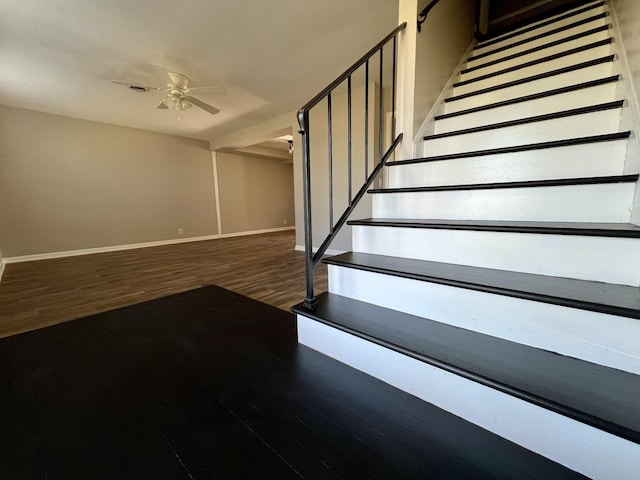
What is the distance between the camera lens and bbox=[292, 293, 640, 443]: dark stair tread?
25.6 inches

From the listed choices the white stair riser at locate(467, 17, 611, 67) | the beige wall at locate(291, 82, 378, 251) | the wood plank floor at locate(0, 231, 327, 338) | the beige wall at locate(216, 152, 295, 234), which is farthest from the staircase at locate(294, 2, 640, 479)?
the beige wall at locate(216, 152, 295, 234)

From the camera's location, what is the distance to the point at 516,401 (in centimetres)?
76

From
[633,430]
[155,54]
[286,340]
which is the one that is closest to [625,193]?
[633,430]

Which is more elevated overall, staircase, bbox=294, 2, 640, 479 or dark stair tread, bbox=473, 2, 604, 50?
dark stair tread, bbox=473, 2, 604, 50

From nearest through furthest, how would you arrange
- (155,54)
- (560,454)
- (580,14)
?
1. (560,454)
2. (580,14)
3. (155,54)

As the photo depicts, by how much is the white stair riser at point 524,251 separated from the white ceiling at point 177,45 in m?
2.08

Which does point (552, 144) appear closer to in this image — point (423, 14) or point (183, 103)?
point (423, 14)

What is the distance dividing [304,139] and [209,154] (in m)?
6.05

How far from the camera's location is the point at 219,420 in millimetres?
955

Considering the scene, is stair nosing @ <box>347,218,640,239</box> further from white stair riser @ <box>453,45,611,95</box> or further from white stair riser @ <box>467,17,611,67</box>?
white stair riser @ <box>467,17,611,67</box>

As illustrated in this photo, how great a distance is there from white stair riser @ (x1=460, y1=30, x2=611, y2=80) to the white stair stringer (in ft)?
5.64

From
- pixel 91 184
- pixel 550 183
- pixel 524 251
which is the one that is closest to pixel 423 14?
pixel 550 183

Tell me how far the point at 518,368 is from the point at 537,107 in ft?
5.68

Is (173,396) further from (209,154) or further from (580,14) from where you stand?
(209,154)
